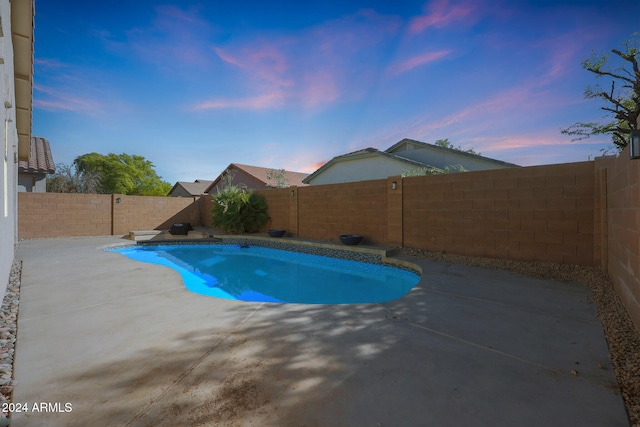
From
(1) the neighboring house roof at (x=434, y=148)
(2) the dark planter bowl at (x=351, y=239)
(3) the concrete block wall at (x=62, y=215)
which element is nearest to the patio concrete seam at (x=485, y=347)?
(2) the dark planter bowl at (x=351, y=239)

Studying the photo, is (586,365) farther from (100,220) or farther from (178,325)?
(100,220)

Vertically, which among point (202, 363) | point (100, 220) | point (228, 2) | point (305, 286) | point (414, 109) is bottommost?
point (305, 286)

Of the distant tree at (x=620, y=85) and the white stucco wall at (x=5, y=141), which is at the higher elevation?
the distant tree at (x=620, y=85)

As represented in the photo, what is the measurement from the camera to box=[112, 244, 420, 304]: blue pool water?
5297mm

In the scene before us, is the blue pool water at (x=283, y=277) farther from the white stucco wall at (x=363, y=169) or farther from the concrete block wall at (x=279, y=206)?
the white stucco wall at (x=363, y=169)

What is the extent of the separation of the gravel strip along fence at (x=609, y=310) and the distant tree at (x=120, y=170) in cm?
3724

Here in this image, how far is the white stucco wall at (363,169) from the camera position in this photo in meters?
15.3

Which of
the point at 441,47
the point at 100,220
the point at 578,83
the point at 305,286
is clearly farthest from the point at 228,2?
the point at 578,83

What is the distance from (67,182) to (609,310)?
27967 mm

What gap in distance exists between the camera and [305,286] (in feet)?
19.5

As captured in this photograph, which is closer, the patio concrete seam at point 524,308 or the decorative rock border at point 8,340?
the decorative rock border at point 8,340

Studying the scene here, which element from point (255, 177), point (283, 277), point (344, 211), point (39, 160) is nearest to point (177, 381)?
point (283, 277)

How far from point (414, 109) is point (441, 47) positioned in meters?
3.58

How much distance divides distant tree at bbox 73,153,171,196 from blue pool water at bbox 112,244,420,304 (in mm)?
28840
